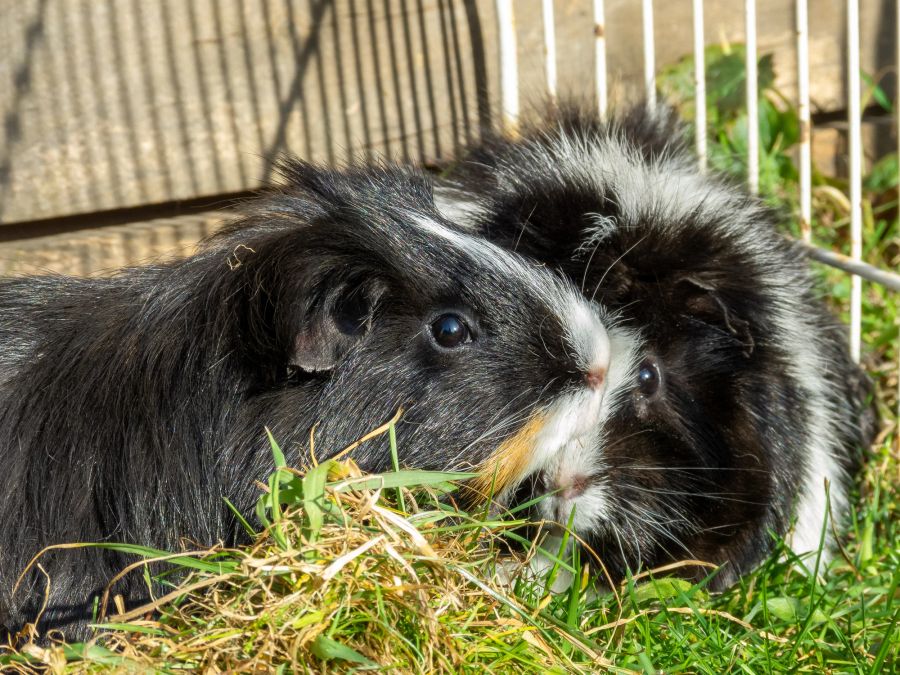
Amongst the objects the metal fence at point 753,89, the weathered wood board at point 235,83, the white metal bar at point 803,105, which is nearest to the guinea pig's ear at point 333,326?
Result: the weathered wood board at point 235,83

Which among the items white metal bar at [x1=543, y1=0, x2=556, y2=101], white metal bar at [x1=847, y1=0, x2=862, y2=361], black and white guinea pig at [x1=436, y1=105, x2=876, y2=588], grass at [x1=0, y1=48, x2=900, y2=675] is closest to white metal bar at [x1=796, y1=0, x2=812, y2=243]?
white metal bar at [x1=847, y1=0, x2=862, y2=361]

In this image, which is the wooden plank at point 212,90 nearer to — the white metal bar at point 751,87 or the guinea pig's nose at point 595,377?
the white metal bar at point 751,87

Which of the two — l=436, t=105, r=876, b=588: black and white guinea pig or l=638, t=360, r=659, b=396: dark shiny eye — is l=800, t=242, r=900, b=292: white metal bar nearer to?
l=436, t=105, r=876, b=588: black and white guinea pig

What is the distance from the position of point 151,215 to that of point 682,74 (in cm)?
154

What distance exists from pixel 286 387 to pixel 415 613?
44 cm

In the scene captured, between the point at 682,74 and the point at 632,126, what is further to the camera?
the point at 682,74

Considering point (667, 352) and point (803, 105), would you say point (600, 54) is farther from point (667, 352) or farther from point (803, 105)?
point (667, 352)

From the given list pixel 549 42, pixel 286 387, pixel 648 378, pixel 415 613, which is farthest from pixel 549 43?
pixel 415 613

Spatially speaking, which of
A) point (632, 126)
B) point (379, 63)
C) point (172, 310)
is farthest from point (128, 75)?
point (632, 126)

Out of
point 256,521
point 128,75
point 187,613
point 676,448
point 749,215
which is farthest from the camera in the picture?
point 128,75

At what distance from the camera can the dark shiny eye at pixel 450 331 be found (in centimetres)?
161

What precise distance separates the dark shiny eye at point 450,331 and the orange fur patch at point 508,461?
17cm

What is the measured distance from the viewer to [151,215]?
2.71m

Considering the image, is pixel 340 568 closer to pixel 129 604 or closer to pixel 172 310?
pixel 129 604
